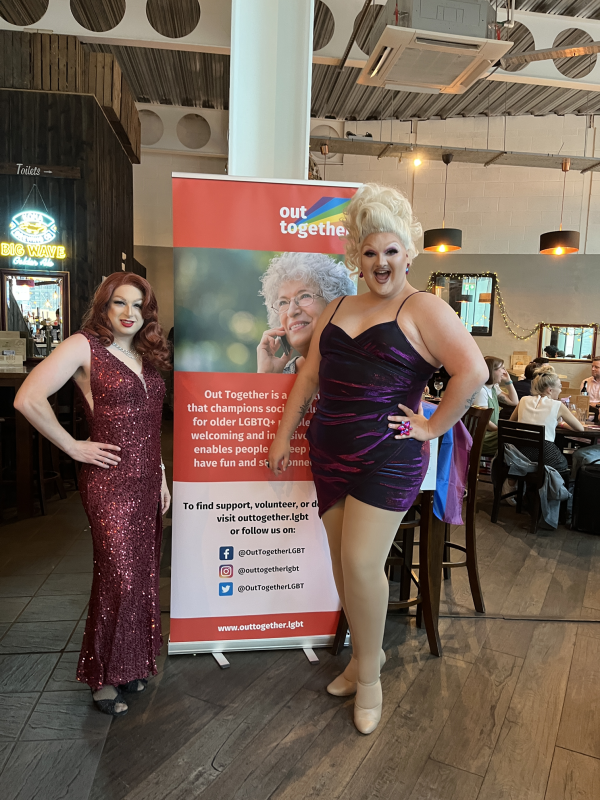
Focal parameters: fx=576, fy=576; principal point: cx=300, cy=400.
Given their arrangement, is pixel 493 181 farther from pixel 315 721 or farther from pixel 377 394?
pixel 315 721

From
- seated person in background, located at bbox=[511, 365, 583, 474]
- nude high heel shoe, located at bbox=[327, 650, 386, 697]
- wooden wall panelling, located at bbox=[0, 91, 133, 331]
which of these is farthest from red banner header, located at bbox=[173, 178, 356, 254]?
wooden wall panelling, located at bbox=[0, 91, 133, 331]

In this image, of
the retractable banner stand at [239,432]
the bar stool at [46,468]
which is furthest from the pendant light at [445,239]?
the retractable banner stand at [239,432]

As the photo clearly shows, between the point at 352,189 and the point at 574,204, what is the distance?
8.63 metres

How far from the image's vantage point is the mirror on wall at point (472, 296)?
9867 mm

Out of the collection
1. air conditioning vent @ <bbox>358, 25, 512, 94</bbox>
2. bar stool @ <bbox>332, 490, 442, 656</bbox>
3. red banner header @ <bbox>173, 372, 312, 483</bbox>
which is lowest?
bar stool @ <bbox>332, 490, 442, 656</bbox>

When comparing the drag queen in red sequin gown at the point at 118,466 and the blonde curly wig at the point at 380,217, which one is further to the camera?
the drag queen in red sequin gown at the point at 118,466

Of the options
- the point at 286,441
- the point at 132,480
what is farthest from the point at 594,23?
the point at 132,480

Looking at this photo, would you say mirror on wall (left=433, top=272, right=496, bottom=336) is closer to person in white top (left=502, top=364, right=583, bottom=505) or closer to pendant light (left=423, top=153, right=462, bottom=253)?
pendant light (left=423, top=153, right=462, bottom=253)

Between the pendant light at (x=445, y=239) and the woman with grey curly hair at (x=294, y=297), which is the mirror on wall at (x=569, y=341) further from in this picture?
Answer: the woman with grey curly hair at (x=294, y=297)

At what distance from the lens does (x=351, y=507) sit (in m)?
2.04

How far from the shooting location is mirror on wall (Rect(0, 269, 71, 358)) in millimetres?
6039

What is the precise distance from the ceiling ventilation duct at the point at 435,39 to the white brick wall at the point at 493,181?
17.0 feet

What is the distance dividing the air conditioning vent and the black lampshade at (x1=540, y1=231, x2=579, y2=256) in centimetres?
364

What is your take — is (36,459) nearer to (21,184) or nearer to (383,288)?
(21,184)
